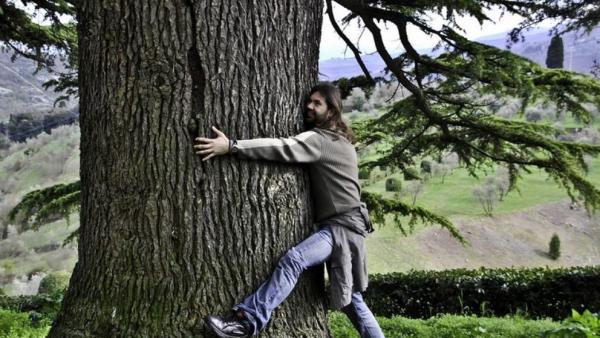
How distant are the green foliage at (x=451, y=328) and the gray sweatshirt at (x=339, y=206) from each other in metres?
2.56

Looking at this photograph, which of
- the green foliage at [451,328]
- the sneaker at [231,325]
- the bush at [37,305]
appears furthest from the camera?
the bush at [37,305]

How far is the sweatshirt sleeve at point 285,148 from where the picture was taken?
2.67 metres

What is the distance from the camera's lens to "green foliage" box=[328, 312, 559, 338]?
5.38m

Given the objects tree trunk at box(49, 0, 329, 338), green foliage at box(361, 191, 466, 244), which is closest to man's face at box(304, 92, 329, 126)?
tree trunk at box(49, 0, 329, 338)

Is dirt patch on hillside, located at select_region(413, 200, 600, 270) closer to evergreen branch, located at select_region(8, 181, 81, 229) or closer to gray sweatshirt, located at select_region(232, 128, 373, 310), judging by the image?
evergreen branch, located at select_region(8, 181, 81, 229)

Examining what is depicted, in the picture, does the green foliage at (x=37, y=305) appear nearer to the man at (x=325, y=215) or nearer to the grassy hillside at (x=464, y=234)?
the man at (x=325, y=215)

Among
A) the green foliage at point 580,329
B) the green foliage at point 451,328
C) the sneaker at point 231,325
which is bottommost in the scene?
the green foliage at point 451,328

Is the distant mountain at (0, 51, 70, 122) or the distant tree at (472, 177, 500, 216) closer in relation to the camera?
the distant tree at (472, 177, 500, 216)

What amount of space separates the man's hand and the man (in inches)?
0.5

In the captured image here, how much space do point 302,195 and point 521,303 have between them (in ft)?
23.0

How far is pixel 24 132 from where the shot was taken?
155 ft

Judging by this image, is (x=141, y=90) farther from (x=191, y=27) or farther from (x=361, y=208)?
(x=361, y=208)

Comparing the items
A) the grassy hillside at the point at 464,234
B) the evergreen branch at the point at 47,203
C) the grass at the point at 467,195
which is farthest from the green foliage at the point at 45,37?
the grass at the point at 467,195

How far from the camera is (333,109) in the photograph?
10.2 feet
